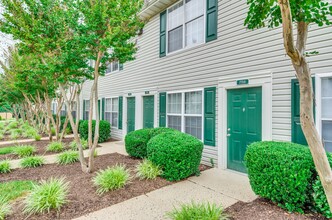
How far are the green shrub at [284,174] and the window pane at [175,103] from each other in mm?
3505

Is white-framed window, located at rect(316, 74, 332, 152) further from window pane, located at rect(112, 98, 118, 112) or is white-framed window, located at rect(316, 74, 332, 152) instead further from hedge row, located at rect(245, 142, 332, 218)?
window pane, located at rect(112, 98, 118, 112)

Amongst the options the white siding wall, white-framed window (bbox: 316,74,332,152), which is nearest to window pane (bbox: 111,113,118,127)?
the white siding wall

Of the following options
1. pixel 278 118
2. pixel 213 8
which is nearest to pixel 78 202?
pixel 278 118

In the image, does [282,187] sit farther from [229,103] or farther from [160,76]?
[160,76]

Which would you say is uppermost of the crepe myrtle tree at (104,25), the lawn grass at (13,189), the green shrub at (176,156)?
the crepe myrtle tree at (104,25)

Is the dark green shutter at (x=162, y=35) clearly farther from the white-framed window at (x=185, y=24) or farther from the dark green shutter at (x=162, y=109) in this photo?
the dark green shutter at (x=162, y=109)

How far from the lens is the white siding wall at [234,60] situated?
388cm

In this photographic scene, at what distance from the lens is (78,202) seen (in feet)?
10.8

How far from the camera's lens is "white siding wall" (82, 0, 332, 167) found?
3.88m

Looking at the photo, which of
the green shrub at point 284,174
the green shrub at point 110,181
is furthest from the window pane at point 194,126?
the green shrub at point 110,181

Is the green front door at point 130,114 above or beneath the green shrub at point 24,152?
above

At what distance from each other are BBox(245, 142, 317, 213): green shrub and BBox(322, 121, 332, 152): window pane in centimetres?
99

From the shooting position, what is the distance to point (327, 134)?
137 inches

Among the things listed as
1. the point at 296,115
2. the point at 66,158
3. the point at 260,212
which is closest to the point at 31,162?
the point at 66,158
